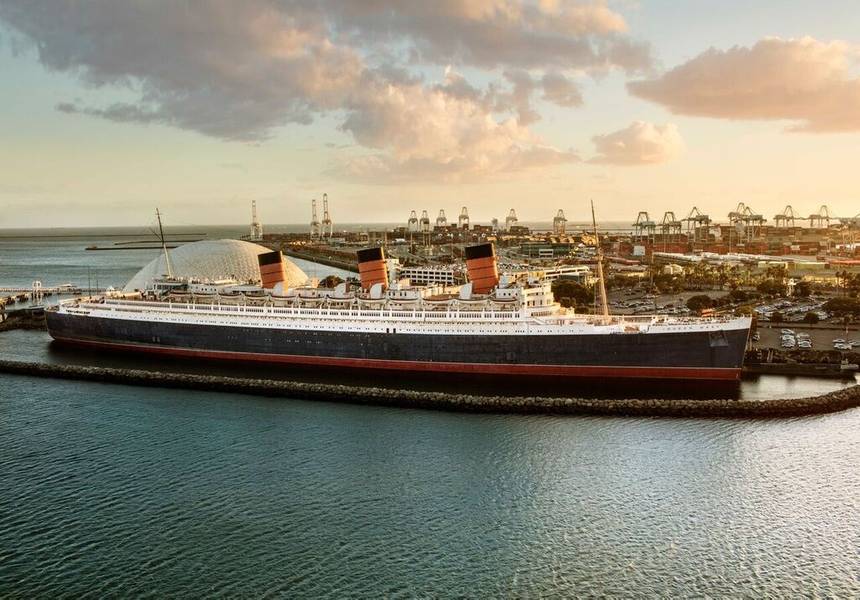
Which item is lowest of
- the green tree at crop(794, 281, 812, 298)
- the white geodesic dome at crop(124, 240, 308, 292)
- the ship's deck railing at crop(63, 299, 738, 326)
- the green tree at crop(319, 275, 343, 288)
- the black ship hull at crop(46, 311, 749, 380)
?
the green tree at crop(794, 281, 812, 298)

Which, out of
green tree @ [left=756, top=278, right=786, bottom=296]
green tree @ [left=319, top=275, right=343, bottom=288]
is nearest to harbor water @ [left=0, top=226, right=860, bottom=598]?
green tree @ [left=756, top=278, right=786, bottom=296]

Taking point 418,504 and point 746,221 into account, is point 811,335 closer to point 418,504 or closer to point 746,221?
point 418,504

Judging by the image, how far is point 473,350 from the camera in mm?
24938

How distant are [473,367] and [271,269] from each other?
1179 cm

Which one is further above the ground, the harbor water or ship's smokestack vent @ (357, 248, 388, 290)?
ship's smokestack vent @ (357, 248, 388, 290)

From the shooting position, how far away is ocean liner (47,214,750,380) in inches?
931

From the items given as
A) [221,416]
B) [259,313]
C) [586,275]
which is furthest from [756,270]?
[221,416]

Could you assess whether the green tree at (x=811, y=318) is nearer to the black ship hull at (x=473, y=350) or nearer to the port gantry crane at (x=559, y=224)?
the black ship hull at (x=473, y=350)

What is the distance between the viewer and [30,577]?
12016 mm

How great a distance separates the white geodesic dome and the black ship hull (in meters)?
21.7

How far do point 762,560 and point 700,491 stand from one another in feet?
8.51

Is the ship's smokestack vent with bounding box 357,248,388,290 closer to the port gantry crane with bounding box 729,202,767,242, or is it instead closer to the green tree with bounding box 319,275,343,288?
the green tree with bounding box 319,275,343,288

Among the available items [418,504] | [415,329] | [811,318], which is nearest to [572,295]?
[811,318]

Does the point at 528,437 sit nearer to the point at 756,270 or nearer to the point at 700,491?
the point at 700,491
